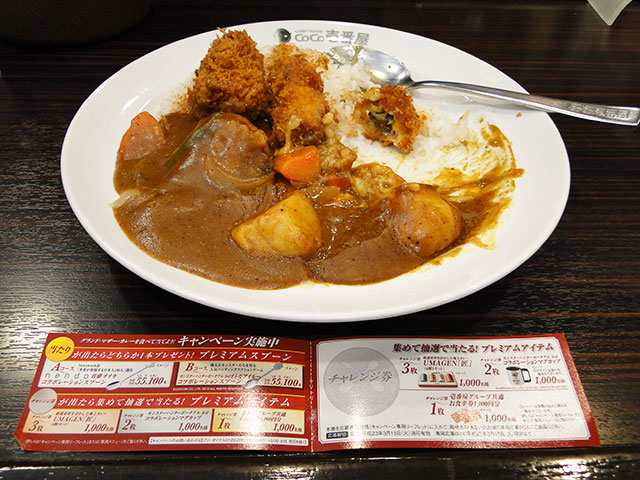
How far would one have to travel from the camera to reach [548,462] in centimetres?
153

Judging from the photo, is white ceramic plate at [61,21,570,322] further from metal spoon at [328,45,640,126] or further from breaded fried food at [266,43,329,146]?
breaded fried food at [266,43,329,146]

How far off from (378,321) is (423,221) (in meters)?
0.47

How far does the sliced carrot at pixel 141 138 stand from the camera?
7.76 ft

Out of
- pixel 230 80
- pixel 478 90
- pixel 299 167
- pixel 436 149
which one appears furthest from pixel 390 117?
pixel 230 80

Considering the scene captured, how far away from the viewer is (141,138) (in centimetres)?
240

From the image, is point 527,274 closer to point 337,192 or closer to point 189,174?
point 337,192

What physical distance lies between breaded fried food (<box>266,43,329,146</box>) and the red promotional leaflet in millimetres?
1194

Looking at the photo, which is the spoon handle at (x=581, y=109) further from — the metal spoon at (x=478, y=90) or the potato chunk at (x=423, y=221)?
the potato chunk at (x=423, y=221)

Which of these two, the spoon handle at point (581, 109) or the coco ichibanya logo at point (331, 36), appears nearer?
the spoon handle at point (581, 109)

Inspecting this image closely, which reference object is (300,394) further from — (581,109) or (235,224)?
(581,109)

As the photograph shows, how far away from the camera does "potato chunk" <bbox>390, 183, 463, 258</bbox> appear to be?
1.99 meters

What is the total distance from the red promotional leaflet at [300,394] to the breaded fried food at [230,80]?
129cm

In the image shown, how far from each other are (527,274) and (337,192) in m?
0.94

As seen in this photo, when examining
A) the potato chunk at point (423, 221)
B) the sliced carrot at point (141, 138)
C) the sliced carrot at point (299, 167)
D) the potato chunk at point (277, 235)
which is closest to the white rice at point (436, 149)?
the sliced carrot at point (299, 167)
